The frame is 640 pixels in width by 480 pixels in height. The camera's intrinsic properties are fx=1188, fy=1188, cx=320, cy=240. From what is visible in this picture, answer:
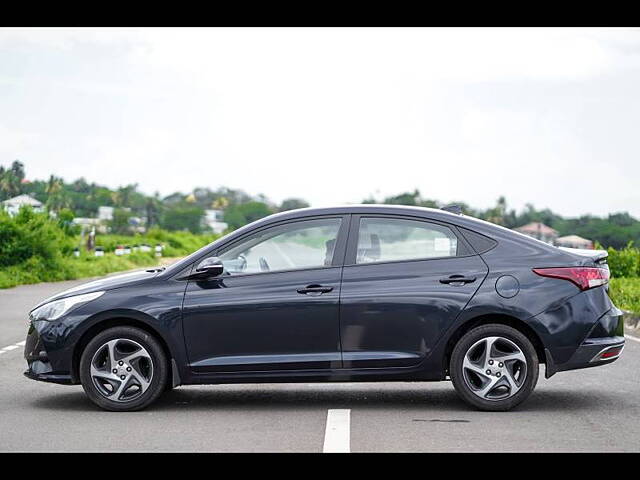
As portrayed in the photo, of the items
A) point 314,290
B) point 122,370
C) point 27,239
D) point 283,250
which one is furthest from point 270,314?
point 27,239

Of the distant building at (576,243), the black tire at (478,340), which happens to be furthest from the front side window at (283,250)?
the distant building at (576,243)

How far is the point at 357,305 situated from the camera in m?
8.92

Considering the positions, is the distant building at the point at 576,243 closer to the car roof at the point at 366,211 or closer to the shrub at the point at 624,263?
the shrub at the point at 624,263

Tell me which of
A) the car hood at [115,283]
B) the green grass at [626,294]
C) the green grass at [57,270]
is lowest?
the green grass at [626,294]

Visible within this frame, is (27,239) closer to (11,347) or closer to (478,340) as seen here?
(11,347)

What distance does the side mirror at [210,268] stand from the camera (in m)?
9.00

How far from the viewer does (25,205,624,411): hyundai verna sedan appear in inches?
351

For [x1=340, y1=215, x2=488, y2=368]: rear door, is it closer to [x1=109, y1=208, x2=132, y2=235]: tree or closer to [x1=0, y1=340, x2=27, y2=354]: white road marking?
[x1=0, y1=340, x2=27, y2=354]: white road marking

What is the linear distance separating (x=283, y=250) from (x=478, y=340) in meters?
1.63

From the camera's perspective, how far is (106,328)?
9.22 metres

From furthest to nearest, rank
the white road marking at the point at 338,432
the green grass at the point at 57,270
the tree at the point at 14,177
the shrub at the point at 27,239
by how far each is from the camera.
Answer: the tree at the point at 14,177, the shrub at the point at 27,239, the green grass at the point at 57,270, the white road marking at the point at 338,432

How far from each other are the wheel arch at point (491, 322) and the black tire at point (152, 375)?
2165 millimetres
